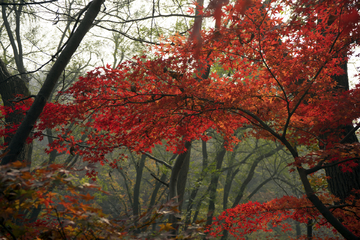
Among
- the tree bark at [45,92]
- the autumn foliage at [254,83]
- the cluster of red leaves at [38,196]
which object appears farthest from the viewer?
the autumn foliage at [254,83]

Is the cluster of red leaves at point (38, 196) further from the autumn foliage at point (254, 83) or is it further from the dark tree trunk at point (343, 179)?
the dark tree trunk at point (343, 179)

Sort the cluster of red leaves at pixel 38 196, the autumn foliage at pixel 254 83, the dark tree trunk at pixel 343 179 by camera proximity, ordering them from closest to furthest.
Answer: the cluster of red leaves at pixel 38 196 < the autumn foliage at pixel 254 83 < the dark tree trunk at pixel 343 179

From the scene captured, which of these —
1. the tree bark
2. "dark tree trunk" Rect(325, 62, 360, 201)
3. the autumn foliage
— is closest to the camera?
the tree bark

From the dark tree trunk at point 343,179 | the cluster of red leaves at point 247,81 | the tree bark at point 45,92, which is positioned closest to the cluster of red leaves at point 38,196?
the tree bark at point 45,92

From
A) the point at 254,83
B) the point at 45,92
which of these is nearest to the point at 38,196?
the point at 45,92

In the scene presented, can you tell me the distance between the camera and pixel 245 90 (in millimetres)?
3486

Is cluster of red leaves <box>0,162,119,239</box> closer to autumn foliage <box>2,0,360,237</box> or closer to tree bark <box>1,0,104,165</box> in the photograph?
tree bark <box>1,0,104,165</box>

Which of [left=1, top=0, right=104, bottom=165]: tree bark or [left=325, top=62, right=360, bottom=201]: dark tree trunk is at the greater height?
[left=1, top=0, right=104, bottom=165]: tree bark

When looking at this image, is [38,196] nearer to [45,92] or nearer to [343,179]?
[45,92]

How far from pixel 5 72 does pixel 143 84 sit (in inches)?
122

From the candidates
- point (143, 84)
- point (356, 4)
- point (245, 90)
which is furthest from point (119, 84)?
point (356, 4)

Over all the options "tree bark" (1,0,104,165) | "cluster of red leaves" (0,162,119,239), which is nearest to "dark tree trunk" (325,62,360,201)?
"cluster of red leaves" (0,162,119,239)

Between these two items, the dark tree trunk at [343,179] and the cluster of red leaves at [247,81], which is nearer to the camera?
the cluster of red leaves at [247,81]

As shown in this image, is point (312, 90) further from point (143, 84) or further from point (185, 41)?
point (143, 84)
